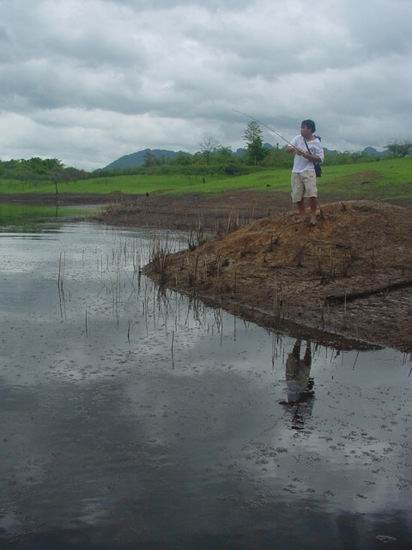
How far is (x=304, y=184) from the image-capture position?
12477 mm

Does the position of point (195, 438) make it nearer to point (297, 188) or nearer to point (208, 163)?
point (297, 188)

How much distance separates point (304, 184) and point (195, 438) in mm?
7747

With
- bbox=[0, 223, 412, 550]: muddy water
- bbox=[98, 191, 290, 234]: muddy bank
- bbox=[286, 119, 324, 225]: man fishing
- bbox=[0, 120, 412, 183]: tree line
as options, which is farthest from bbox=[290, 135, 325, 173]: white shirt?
bbox=[0, 120, 412, 183]: tree line

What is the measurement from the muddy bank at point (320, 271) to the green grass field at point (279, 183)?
57.4 ft

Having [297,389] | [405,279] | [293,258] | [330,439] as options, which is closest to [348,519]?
A: [330,439]

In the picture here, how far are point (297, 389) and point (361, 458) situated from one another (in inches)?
67.0

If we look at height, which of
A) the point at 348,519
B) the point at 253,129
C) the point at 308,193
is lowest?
the point at 348,519

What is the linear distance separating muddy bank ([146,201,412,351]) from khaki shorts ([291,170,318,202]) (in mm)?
833

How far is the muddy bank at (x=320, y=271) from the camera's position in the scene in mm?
9870

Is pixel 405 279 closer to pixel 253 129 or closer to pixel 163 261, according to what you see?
pixel 163 261

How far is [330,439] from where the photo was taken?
19.1 feet

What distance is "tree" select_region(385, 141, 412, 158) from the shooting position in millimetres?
77062

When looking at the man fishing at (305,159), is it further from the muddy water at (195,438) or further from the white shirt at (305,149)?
the muddy water at (195,438)

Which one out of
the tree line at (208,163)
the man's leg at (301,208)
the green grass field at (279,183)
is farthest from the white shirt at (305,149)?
the tree line at (208,163)
